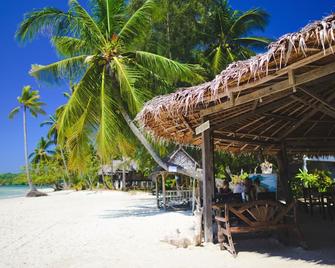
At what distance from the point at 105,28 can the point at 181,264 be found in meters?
8.75

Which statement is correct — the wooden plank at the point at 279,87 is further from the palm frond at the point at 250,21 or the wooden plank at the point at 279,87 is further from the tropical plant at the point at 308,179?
the palm frond at the point at 250,21

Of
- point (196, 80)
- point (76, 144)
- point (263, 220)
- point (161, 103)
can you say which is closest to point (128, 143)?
point (76, 144)

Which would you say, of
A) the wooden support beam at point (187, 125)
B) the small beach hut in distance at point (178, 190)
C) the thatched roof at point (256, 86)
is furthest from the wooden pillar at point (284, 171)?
the small beach hut in distance at point (178, 190)

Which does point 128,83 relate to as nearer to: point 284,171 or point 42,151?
point 284,171

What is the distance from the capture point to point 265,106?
626cm

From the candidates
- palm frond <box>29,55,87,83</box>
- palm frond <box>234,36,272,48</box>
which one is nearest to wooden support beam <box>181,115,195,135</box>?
palm frond <box>29,55,87,83</box>

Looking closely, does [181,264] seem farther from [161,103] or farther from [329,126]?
[329,126]

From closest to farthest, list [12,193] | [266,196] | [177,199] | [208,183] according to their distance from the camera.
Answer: [208,183] → [266,196] → [177,199] → [12,193]


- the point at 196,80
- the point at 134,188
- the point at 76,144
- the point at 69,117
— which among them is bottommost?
the point at 134,188

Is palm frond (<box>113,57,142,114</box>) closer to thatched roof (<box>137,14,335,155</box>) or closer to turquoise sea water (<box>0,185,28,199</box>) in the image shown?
thatched roof (<box>137,14,335,155</box>)

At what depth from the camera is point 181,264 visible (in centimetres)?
540

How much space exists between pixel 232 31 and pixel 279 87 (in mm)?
12870

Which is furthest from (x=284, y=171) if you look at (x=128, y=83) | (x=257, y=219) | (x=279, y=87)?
(x=128, y=83)

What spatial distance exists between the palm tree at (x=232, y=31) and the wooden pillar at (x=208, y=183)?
10.5m
